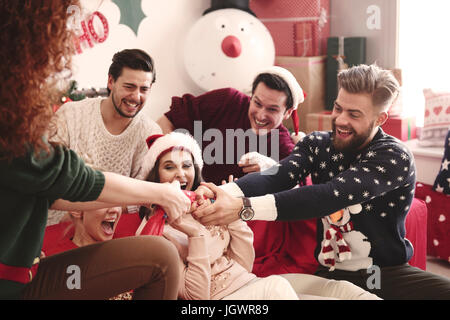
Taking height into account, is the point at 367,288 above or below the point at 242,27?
below

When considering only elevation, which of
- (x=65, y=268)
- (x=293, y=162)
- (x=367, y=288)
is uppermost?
(x=293, y=162)

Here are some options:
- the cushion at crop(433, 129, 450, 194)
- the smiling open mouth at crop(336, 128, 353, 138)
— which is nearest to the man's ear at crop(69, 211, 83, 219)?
the smiling open mouth at crop(336, 128, 353, 138)

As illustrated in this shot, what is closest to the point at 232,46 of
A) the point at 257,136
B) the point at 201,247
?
the point at 257,136

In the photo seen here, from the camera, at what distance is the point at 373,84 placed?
66.9 inches

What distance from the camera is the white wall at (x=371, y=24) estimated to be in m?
3.60

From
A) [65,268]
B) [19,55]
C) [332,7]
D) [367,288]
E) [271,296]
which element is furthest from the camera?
[332,7]

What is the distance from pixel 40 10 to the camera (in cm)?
107

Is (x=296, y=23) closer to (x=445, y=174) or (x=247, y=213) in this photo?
(x=445, y=174)

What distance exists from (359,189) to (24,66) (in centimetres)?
108

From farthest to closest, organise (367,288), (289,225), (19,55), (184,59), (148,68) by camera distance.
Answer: (184,59)
(148,68)
(289,225)
(367,288)
(19,55)

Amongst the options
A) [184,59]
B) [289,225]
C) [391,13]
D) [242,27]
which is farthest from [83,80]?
[391,13]

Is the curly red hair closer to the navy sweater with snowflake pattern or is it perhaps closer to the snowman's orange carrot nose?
the navy sweater with snowflake pattern

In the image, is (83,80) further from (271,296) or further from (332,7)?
(271,296)
